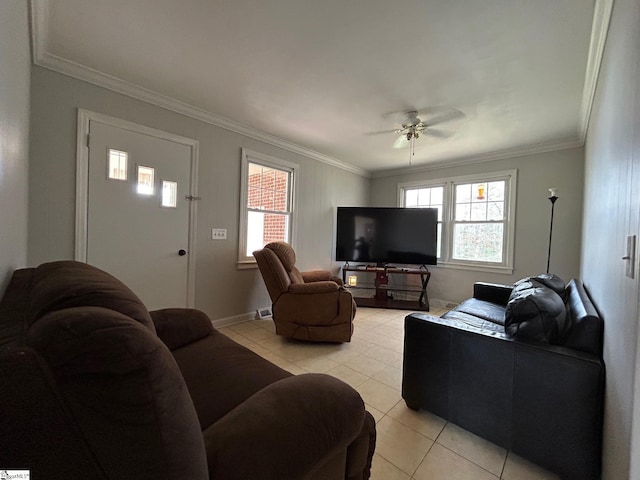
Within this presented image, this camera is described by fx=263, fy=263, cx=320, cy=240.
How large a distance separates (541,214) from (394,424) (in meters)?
3.55

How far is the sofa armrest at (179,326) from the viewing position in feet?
4.64

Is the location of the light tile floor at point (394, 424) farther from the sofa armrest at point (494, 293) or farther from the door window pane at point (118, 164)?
the door window pane at point (118, 164)

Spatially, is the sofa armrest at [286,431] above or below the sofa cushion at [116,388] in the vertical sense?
below

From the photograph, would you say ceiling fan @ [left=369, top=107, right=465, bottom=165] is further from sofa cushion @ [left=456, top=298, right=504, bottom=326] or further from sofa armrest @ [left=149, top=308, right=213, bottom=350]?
sofa armrest @ [left=149, top=308, right=213, bottom=350]

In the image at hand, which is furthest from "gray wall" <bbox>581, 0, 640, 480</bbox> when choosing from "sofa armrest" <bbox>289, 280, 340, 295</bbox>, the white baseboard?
the white baseboard

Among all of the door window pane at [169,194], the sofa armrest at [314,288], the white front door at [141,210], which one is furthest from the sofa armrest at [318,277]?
the door window pane at [169,194]

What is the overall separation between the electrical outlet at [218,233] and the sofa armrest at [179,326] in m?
1.56

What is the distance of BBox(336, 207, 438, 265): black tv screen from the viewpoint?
422cm

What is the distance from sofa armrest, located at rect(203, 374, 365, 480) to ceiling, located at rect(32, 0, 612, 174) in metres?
1.95

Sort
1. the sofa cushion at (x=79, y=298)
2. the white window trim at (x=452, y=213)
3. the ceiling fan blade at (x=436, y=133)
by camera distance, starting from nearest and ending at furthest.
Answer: the sofa cushion at (x=79, y=298)
the ceiling fan blade at (x=436, y=133)
the white window trim at (x=452, y=213)

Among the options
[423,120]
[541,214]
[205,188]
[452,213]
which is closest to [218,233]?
[205,188]

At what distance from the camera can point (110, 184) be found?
232 centimetres

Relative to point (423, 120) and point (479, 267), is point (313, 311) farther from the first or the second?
point (479, 267)

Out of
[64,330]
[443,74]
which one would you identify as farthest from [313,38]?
[64,330]
